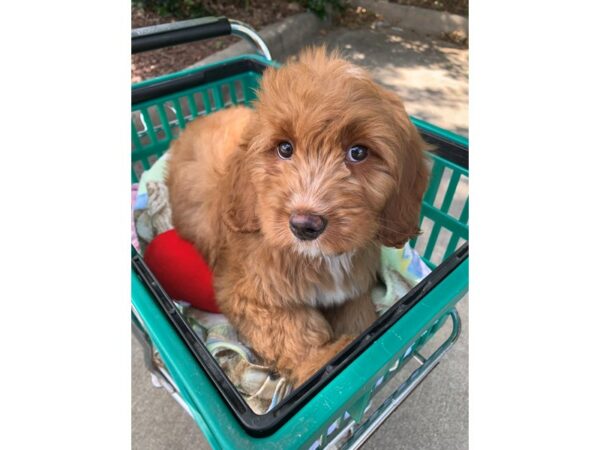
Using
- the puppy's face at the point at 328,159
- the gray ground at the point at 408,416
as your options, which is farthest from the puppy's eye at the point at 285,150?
the gray ground at the point at 408,416

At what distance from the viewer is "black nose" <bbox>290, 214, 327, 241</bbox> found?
3.32 ft

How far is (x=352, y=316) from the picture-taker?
1634 millimetres

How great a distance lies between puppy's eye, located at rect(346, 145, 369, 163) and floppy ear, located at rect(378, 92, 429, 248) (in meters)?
0.12

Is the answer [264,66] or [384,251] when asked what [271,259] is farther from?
[264,66]

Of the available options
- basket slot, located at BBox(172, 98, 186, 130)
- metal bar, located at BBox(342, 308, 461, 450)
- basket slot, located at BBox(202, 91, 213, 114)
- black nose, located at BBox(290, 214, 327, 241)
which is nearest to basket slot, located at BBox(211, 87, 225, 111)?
basket slot, located at BBox(202, 91, 213, 114)

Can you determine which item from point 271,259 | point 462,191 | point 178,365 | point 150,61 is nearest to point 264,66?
point 271,259

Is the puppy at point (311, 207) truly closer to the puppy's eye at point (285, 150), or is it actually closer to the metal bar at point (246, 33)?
the puppy's eye at point (285, 150)

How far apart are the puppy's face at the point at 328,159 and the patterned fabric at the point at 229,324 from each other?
0.44 meters

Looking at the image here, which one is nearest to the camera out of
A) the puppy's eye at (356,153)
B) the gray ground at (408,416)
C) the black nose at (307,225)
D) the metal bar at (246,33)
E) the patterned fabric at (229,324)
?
the black nose at (307,225)

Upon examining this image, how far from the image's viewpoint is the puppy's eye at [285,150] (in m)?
1.19

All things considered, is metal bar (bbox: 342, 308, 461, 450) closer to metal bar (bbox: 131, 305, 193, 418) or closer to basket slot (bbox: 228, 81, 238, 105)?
metal bar (bbox: 131, 305, 193, 418)

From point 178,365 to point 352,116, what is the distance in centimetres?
73

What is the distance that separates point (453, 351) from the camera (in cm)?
212

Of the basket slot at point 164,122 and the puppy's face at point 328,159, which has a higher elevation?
the puppy's face at point 328,159
